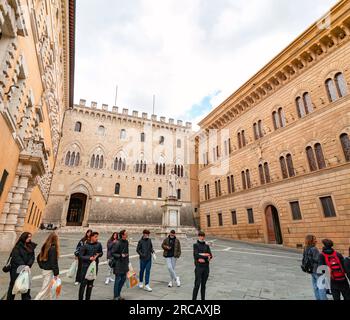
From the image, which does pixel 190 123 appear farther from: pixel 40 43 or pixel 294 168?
pixel 40 43

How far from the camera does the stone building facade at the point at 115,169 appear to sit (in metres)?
25.2

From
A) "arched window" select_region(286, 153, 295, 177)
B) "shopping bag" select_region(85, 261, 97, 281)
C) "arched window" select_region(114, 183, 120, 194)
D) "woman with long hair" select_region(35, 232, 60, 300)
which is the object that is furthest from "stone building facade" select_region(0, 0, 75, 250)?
"arched window" select_region(114, 183, 120, 194)

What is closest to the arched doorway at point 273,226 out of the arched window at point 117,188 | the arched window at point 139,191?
the arched window at point 139,191

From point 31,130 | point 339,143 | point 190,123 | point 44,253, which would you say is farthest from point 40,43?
point 190,123

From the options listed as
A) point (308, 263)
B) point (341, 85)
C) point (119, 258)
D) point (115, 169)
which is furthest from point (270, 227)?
point (115, 169)

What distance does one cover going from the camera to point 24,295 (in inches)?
124

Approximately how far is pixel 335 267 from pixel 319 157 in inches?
451

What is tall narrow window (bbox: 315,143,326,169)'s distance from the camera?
41.3 ft

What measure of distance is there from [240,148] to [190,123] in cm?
1650

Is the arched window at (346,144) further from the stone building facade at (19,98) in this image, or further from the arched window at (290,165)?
the stone building facade at (19,98)

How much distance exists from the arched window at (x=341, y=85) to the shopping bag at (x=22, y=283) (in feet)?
51.1

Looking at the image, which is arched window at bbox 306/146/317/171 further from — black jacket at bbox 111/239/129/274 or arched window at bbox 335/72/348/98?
black jacket at bbox 111/239/129/274

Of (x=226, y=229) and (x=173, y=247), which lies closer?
(x=173, y=247)

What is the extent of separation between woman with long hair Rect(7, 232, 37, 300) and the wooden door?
15.8 meters
